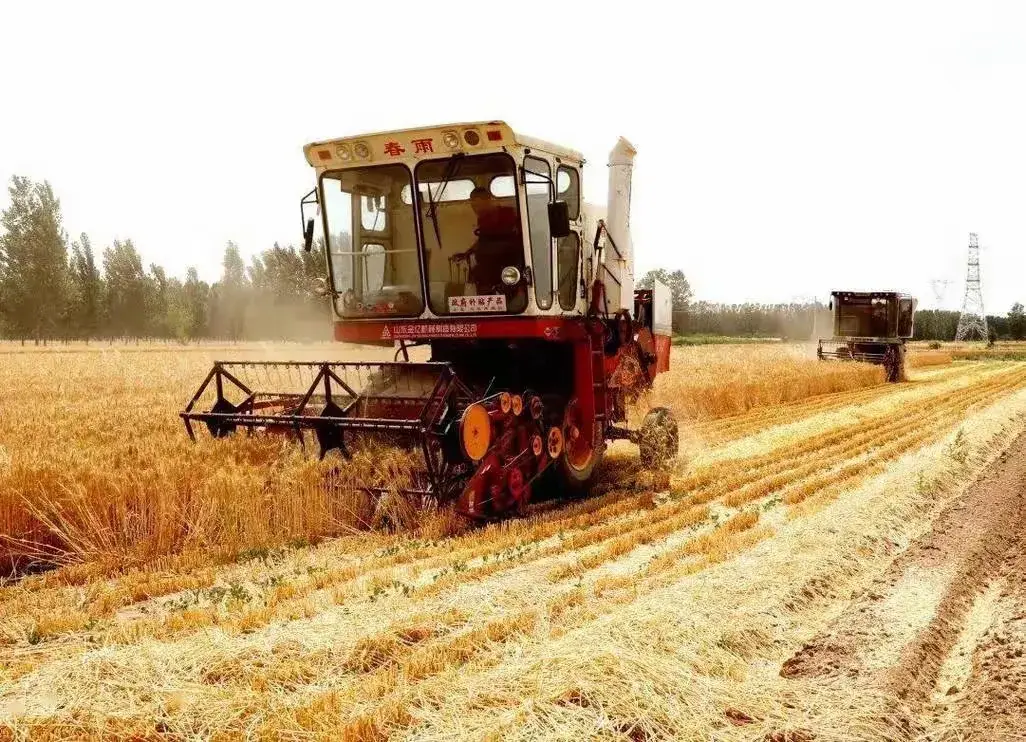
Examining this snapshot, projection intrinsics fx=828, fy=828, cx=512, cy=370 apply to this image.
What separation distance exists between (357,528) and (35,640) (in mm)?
2586

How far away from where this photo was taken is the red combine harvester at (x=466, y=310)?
21.5 feet

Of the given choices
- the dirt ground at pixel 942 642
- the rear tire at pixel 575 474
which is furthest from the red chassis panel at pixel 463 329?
the dirt ground at pixel 942 642

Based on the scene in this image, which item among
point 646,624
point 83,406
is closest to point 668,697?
point 646,624

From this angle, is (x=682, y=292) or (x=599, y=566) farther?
(x=682, y=292)

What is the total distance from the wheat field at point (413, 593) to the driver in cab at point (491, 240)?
1.82 metres

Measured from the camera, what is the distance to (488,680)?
3367 millimetres

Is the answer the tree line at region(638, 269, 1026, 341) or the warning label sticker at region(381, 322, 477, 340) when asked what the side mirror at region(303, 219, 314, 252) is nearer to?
the warning label sticker at region(381, 322, 477, 340)

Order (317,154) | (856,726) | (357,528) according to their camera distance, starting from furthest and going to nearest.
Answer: (317,154) < (357,528) < (856,726)

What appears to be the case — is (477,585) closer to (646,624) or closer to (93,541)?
(646,624)

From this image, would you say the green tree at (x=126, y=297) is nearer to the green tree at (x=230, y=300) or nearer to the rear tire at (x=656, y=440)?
the green tree at (x=230, y=300)

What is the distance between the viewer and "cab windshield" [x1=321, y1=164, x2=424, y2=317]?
293 inches

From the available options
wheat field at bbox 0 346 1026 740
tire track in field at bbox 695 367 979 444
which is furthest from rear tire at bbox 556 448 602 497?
tire track in field at bbox 695 367 979 444

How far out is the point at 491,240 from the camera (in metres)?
7.09

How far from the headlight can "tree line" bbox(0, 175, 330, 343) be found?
82.3 ft
